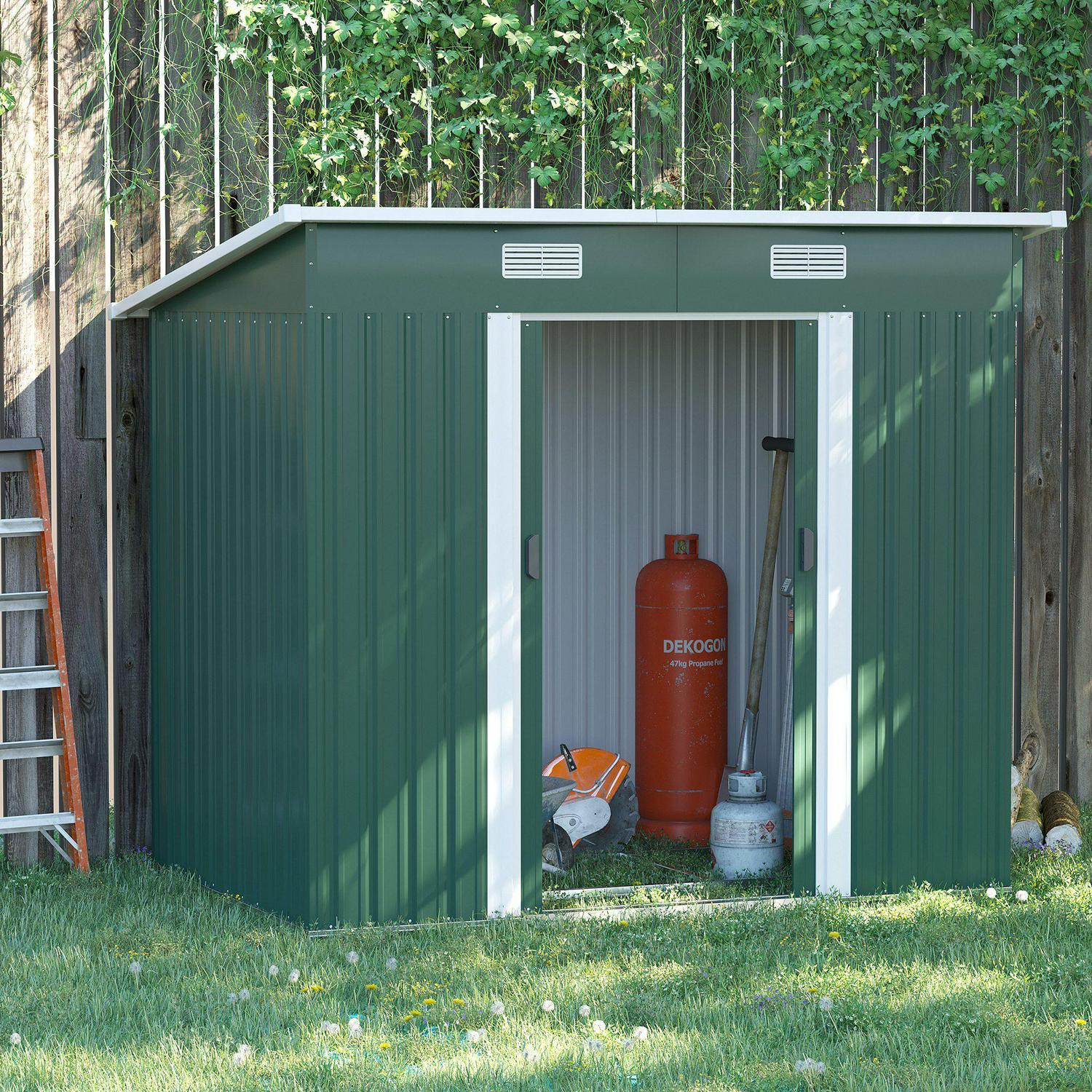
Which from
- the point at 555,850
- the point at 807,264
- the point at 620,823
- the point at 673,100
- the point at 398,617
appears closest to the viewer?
the point at 398,617

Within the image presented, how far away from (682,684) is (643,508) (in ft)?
2.46

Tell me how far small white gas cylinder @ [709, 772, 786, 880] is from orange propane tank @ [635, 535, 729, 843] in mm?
634

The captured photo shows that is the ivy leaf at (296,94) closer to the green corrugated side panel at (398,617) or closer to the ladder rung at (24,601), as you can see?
the green corrugated side panel at (398,617)

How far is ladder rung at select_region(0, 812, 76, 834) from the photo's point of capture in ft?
17.6

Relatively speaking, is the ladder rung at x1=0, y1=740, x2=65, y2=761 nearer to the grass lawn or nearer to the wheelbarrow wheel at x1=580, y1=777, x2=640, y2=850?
the grass lawn

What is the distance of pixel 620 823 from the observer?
20.1ft

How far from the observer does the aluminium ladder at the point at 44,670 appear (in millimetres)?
5453

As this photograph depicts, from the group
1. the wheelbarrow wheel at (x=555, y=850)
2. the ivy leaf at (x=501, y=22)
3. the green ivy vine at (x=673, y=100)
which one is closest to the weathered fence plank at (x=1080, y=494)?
the green ivy vine at (x=673, y=100)

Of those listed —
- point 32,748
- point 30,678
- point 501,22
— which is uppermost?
point 501,22

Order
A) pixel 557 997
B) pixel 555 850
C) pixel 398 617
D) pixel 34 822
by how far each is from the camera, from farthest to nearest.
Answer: pixel 555 850 < pixel 34 822 < pixel 398 617 < pixel 557 997

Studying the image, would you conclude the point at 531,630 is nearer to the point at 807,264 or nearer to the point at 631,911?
the point at 631,911

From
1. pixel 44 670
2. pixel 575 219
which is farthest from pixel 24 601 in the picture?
pixel 575 219

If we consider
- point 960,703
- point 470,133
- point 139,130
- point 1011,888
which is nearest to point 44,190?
point 139,130

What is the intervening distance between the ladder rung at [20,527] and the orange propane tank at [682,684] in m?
2.21
